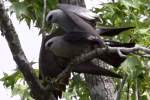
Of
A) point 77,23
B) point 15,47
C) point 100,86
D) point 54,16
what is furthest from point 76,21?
point 100,86

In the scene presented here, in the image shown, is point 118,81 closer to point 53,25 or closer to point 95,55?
point 53,25

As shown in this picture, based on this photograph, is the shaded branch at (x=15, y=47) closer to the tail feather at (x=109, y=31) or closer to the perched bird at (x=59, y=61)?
the perched bird at (x=59, y=61)

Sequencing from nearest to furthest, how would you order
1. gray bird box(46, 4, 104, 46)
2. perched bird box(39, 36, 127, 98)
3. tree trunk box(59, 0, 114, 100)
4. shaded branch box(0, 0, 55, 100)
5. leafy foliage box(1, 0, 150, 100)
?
shaded branch box(0, 0, 55, 100)
leafy foliage box(1, 0, 150, 100)
gray bird box(46, 4, 104, 46)
perched bird box(39, 36, 127, 98)
tree trunk box(59, 0, 114, 100)

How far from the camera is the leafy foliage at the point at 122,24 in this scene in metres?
2.65

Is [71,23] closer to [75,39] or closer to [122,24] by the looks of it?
[75,39]

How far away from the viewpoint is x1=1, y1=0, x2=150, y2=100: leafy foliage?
8.70 ft

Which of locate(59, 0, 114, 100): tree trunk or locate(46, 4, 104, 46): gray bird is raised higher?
locate(46, 4, 104, 46): gray bird

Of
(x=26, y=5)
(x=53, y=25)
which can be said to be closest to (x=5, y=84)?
(x=53, y=25)

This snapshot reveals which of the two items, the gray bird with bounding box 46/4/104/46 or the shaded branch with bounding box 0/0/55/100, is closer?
the shaded branch with bounding box 0/0/55/100

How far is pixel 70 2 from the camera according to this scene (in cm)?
339

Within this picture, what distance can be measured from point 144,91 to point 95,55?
3.25 feet

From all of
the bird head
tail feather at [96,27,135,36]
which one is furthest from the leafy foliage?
tail feather at [96,27,135,36]

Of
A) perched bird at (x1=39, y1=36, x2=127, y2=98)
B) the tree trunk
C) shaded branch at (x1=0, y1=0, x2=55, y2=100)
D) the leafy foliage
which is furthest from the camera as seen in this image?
the tree trunk

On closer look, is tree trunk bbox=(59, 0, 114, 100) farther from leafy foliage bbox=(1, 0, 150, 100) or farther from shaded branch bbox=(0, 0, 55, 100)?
shaded branch bbox=(0, 0, 55, 100)
